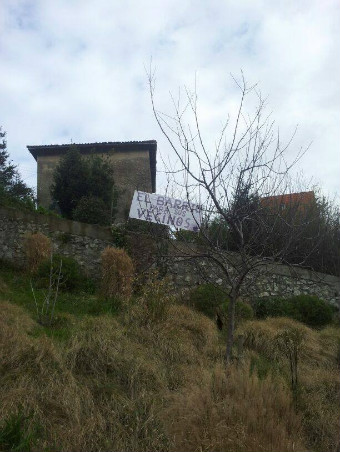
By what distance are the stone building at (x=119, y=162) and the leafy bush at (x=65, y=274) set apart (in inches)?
293

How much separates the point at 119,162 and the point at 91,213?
6.06 metres

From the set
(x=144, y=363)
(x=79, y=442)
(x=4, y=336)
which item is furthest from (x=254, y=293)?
(x=79, y=442)

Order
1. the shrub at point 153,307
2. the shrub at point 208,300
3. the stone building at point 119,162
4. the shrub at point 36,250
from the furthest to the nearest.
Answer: the stone building at point 119,162, the shrub at point 36,250, the shrub at point 208,300, the shrub at point 153,307

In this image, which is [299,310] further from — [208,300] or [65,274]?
[65,274]

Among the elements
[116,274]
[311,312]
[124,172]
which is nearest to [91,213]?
[116,274]

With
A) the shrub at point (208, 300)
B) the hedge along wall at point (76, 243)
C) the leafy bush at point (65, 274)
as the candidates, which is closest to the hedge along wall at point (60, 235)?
the hedge along wall at point (76, 243)

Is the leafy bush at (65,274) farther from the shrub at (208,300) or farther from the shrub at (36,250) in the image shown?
the shrub at (208,300)

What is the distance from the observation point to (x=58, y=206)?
14031 mm

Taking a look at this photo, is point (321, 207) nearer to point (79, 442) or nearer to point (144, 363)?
point (144, 363)

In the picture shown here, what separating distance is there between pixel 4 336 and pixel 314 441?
10.3 feet

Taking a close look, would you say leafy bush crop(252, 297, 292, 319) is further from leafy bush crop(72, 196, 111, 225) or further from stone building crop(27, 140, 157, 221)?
stone building crop(27, 140, 157, 221)

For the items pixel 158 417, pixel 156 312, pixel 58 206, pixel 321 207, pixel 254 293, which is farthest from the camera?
pixel 58 206

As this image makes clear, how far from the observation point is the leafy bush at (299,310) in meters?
9.17

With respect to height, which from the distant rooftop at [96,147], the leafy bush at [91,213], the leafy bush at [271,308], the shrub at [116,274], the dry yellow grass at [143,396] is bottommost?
the dry yellow grass at [143,396]
